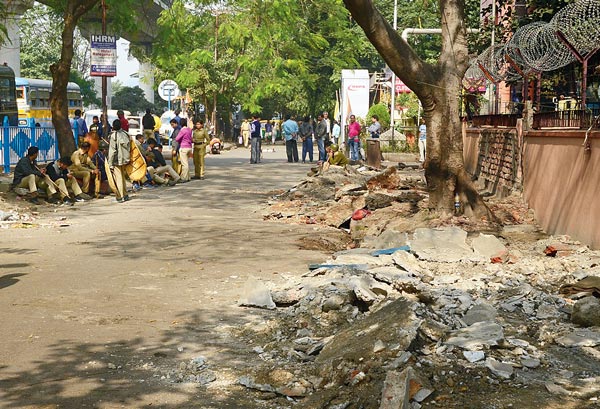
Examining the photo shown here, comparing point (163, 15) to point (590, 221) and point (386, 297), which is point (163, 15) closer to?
point (590, 221)

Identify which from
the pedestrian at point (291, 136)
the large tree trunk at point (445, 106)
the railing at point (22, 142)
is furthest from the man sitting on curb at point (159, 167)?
the pedestrian at point (291, 136)

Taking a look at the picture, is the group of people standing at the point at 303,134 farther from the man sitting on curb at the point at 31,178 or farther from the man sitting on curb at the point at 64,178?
the man sitting on curb at the point at 31,178

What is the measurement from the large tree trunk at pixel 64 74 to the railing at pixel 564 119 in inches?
456

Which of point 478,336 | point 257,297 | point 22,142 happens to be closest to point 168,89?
point 22,142

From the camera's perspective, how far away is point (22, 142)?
78.6 ft

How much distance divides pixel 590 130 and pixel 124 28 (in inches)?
665

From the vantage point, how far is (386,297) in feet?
26.3

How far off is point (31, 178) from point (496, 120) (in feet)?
34.0

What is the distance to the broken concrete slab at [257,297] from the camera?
330 inches

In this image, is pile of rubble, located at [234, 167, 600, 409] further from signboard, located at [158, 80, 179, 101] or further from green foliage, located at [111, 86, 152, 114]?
green foliage, located at [111, 86, 152, 114]

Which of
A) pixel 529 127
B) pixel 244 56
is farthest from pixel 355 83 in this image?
pixel 529 127

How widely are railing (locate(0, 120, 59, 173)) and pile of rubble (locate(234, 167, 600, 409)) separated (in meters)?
14.0

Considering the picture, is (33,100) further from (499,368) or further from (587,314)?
(499,368)

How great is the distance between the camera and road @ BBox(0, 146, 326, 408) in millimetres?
5941
